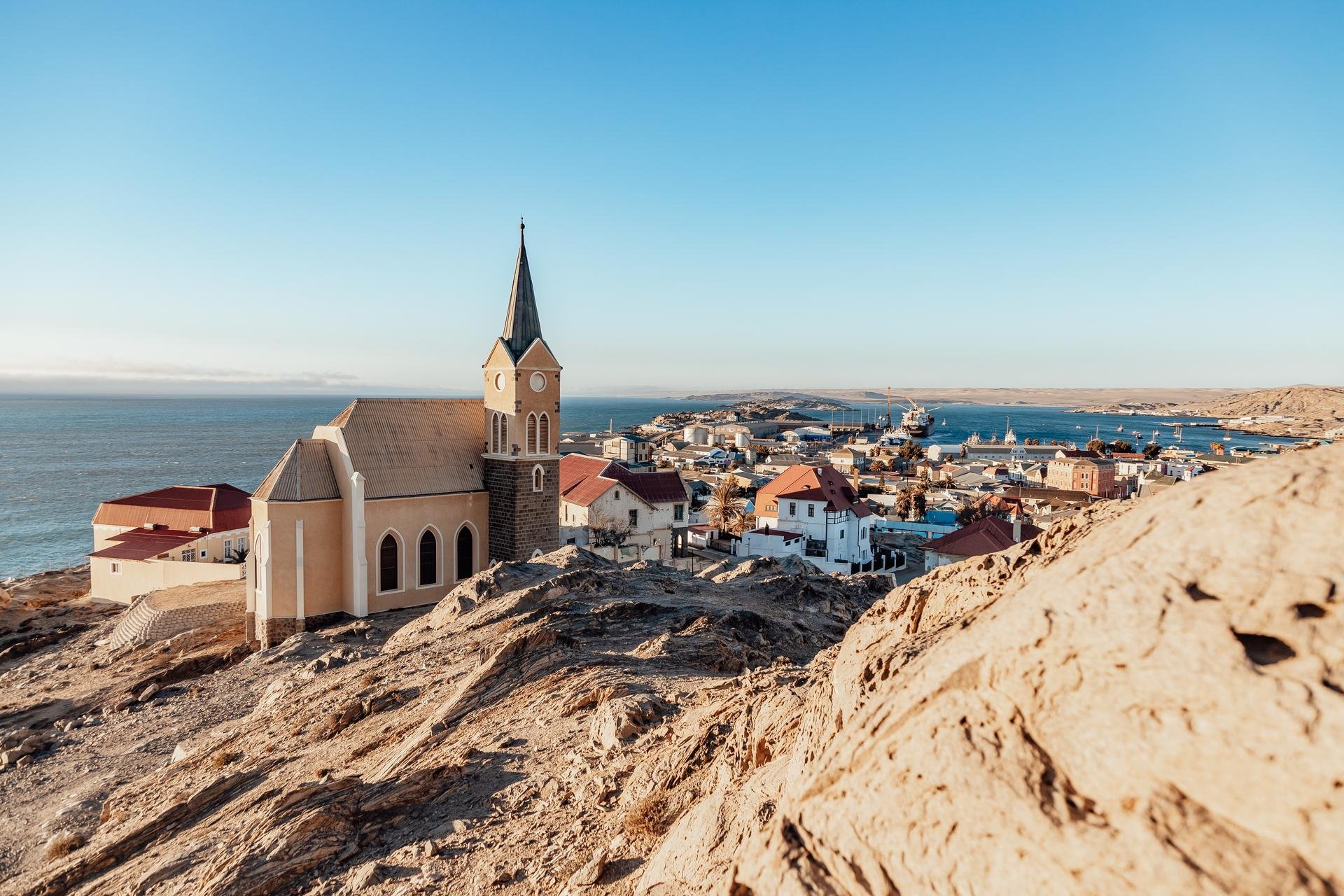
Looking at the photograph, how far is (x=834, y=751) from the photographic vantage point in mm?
5664

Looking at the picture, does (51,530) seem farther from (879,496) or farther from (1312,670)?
(1312,670)

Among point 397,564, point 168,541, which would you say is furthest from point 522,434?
point 168,541

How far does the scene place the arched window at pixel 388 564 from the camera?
27.8 meters

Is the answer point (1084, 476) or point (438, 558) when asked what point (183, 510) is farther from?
point (1084, 476)

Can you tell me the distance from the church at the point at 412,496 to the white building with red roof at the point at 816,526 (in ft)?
48.1

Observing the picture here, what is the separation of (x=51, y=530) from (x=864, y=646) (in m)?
76.4

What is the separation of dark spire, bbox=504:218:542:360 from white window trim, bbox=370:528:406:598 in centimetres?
864

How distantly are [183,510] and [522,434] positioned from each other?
22.5 metres

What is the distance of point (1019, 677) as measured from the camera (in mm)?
4809

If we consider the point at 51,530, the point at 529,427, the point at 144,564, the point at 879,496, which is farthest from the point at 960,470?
the point at 51,530

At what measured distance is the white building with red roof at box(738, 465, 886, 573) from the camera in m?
41.5

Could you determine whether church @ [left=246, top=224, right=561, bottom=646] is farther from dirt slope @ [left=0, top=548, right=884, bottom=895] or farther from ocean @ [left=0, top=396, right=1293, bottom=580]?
ocean @ [left=0, top=396, right=1293, bottom=580]

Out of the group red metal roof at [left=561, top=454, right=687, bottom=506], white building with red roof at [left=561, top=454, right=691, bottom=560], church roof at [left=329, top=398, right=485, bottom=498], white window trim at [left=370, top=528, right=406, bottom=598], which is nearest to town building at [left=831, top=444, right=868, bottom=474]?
white building with red roof at [left=561, top=454, right=691, bottom=560]

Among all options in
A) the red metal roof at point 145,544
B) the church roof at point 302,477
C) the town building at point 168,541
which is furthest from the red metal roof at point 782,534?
the red metal roof at point 145,544
